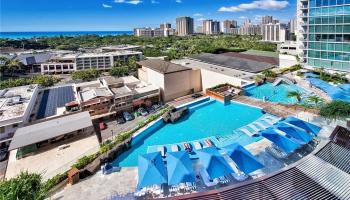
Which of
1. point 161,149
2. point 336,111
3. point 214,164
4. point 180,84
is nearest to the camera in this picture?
point 214,164

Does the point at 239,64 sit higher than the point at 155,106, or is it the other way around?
the point at 239,64

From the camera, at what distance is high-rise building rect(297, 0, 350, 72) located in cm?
3709

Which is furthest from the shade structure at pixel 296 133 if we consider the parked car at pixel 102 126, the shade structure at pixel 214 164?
the parked car at pixel 102 126

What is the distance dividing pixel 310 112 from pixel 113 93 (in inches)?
944

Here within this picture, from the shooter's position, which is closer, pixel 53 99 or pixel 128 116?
pixel 128 116

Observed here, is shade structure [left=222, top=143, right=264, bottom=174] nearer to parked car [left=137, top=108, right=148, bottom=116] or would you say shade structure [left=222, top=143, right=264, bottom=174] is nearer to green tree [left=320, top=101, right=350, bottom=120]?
green tree [left=320, top=101, right=350, bottom=120]

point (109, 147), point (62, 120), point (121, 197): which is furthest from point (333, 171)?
point (62, 120)

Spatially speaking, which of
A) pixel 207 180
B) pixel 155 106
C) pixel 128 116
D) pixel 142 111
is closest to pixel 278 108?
pixel 155 106

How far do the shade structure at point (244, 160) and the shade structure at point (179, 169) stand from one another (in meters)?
3.06

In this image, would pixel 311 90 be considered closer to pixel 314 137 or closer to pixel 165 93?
pixel 314 137

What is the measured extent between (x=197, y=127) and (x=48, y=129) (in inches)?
615

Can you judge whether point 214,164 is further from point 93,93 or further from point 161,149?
point 93,93

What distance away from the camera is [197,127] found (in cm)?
2777

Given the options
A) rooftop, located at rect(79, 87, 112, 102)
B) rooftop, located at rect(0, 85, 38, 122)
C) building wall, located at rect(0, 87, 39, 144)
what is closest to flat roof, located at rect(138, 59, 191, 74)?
rooftop, located at rect(79, 87, 112, 102)
